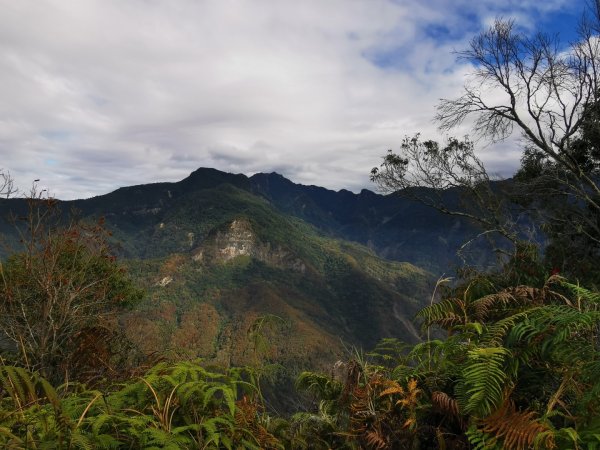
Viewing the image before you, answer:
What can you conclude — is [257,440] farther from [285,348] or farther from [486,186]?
[285,348]

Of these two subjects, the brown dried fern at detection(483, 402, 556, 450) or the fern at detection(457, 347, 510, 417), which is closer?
the brown dried fern at detection(483, 402, 556, 450)

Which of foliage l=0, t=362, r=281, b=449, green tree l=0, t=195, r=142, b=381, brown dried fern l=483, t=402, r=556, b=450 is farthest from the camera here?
green tree l=0, t=195, r=142, b=381

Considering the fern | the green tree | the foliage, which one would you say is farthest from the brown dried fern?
the green tree

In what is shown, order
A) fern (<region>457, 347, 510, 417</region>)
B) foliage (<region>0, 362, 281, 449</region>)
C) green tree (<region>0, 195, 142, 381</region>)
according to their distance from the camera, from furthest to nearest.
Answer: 1. green tree (<region>0, 195, 142, 381</region>)
2. fern (<region>457, 347, 510, 417</region>)
3. foliage (<region>0, 362, 281, 449</region>)

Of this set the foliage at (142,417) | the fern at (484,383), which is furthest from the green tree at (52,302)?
the fern at (484,383)

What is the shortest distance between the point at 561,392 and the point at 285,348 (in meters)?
122

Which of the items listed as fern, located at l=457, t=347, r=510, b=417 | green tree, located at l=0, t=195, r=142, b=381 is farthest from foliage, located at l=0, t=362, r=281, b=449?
fern, located at l=457, t=347, r=510, b=417

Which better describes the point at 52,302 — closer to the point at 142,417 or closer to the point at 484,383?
the point at 142,417

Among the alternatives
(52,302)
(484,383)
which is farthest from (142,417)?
(52,302)

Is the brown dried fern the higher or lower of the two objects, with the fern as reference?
lower

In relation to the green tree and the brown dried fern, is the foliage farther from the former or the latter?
the brown dried fern

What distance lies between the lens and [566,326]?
72.8 inches

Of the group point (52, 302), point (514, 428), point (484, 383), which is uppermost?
point (484, 383)

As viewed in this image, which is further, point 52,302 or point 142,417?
point 52,302
